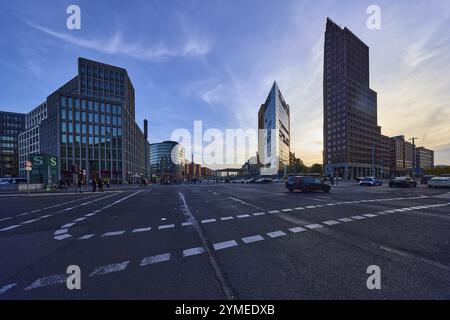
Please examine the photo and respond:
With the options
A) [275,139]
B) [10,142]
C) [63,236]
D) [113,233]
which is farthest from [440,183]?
[10,142]

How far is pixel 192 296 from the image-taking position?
10.2 ft

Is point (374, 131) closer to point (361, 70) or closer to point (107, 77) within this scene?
point (361, 70)

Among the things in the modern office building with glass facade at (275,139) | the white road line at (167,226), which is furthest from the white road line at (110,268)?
the modern office building with glass facade at (275,139)

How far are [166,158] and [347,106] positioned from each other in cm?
9875

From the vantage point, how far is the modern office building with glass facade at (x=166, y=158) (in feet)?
452

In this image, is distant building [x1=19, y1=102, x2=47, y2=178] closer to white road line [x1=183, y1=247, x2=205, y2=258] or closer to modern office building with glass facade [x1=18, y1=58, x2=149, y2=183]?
modern office building with glass facade [x1=18, y1=58, x2=149, y2=183]

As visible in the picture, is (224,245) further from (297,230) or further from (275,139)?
(275,139)

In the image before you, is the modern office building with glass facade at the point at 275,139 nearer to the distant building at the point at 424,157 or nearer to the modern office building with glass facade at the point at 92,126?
the modern office building with glass facade at the point at 92,126

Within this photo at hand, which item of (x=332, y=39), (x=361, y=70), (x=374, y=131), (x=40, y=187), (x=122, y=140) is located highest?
(x=332, y=39)

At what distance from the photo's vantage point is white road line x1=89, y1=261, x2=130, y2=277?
→ 3866 mm

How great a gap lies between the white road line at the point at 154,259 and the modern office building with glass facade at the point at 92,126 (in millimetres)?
67534

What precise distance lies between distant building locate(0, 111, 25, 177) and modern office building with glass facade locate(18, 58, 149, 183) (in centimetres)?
4947
